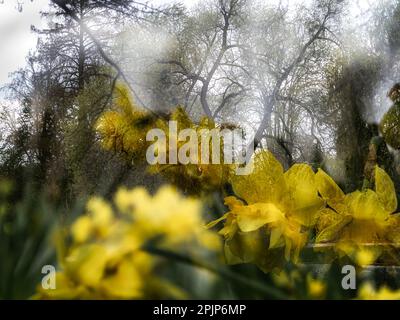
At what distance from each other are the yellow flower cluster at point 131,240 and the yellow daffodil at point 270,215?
3.9 inches

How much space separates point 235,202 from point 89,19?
1109 millimetres

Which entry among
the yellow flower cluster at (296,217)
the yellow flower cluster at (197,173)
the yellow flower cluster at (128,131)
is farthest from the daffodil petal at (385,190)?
the yellow flower cluster at (128,131)

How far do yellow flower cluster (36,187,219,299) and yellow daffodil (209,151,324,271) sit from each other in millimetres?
100

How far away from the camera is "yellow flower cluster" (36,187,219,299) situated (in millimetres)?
55

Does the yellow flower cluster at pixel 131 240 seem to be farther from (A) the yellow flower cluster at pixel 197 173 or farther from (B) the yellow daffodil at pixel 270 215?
(A) the yellow flower cluster at pixel 197 173

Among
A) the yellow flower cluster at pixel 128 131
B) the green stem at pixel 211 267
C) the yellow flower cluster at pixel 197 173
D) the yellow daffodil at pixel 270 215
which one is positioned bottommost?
the green stem at pixel 211 267

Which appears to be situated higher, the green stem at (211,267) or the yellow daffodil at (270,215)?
the yellow daffodil at (270,215)

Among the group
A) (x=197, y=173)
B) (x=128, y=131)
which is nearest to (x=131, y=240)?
(x=197, y=173)

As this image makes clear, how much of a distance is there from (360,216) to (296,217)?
0.03m

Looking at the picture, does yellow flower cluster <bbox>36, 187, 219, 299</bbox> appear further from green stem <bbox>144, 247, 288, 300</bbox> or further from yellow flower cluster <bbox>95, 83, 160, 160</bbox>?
yellow flower cluster <bbox>95, 83, 160, 160</bbox>

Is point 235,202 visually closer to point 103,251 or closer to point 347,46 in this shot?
point 103,251

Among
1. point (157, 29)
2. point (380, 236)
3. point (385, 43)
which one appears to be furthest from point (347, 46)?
point (380, 236)

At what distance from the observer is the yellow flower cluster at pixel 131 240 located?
0.18 feet
